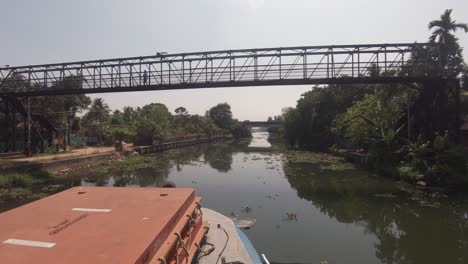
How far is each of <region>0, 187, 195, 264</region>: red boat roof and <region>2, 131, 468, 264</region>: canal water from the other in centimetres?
562

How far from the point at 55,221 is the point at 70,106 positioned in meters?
46.3

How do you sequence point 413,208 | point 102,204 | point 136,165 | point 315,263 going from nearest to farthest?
1. point 102,204
2. point 315,263
3. point 413,208
4. point 136,165

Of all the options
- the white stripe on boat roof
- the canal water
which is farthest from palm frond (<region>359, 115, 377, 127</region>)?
the white stripe on boat roof

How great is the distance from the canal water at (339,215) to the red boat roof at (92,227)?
562 centimetres

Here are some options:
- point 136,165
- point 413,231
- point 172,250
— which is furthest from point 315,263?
point 136,165

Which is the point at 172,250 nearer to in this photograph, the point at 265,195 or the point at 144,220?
the point at 144,220

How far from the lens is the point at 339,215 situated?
14258mm

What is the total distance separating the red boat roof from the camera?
120 inches

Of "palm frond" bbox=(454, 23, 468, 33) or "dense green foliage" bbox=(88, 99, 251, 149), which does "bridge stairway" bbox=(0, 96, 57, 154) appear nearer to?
"dense green foliage" bbox=(88, 99, 251, 149)

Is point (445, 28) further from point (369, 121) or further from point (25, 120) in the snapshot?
point (25, 120)

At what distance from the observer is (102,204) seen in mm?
4863

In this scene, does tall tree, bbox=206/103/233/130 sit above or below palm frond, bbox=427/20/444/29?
below

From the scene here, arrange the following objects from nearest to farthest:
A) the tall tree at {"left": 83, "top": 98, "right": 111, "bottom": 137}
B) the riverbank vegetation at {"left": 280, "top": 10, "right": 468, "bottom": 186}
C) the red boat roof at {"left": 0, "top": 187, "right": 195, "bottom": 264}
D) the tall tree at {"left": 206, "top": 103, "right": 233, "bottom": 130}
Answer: the red boat roof at {"left": 0, "top": 187, "right": 195, "bottom": 264}, the riverbank vegetation at {"left": 280, "top": 10, "right": 468, "bottom": 186}, the tall tree at {"left": 83, "top": 98, "right": 111, "bottom": 137}, the tall tree at {"left": 206, "top": 103, "right": 233, "bottom": 130}

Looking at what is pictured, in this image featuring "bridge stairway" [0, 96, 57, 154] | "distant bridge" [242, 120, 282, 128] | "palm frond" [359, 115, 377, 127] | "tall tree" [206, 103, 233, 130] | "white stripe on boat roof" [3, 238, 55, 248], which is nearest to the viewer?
"white stripe on boat roof" [3, 238, 55, 248]
